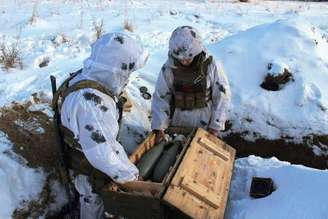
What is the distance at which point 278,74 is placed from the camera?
618 centimetres

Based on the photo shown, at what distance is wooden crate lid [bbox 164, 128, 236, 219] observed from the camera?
342 centimetres

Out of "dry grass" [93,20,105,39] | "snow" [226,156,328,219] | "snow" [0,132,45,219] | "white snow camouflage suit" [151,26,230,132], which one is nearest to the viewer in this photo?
"snow" [226,156,328,219]

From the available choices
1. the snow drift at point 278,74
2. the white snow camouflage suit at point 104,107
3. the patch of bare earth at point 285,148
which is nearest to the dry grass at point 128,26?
the snow drift at point 278,74

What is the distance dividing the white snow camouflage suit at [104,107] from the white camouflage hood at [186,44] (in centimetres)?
79

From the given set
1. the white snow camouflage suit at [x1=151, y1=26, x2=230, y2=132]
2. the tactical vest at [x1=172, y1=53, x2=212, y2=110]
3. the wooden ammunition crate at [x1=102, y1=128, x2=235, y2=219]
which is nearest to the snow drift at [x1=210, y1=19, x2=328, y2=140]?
the white snow camouflage suit at [x1=151, y1=26, x2=230, y2=132]

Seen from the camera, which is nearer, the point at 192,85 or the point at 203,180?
the point at 203,180

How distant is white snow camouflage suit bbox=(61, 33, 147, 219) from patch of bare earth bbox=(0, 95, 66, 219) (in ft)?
3.12

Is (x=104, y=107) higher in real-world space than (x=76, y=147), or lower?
higher

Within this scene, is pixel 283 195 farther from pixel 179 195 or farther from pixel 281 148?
pixel 281 148

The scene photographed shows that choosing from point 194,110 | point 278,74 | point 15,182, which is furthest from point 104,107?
point 278,74

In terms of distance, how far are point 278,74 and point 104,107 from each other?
11.1 ft

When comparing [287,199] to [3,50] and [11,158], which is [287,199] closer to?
[11,158]

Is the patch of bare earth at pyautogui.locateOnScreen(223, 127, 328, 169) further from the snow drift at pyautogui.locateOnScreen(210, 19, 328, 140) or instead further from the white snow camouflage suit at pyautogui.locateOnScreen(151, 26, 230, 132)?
the white snow camouflage suit at pyautogui.locateOnScreen(151, 26, 230, 132)

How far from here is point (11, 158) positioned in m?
4.39
